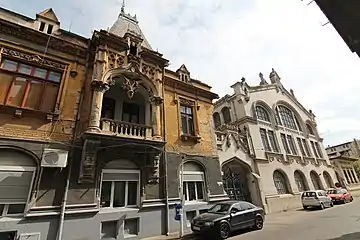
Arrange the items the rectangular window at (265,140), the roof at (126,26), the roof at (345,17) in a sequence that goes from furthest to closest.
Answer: the rectangular window at (265,140)
the roof at (126,26)
the roof at (345,17)

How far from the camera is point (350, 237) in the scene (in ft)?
26.2

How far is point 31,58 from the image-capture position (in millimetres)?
10102

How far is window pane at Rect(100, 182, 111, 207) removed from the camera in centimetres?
996

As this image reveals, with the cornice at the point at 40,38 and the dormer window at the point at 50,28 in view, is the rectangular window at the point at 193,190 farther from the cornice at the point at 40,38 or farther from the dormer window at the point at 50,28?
the dormer window at the point at 50,28

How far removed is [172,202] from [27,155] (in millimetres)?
7285

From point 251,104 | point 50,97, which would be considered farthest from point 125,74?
point 251,104

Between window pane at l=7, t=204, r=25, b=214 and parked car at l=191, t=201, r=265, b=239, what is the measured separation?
7.18m

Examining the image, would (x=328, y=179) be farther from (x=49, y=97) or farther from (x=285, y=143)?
(x=49, y=97)

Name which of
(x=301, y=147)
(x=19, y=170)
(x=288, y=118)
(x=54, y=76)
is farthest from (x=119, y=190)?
(x=288, y=118)

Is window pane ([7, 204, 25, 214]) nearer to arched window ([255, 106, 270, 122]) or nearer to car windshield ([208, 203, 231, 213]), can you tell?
car windshield ([208, 203, 231, 213])

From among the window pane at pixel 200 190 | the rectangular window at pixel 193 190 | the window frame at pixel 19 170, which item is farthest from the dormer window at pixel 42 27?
the window pane at pixel 200 190

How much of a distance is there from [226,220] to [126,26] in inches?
598

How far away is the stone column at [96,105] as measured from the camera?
9883 millimetres

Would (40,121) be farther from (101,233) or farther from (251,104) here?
(251,104)
